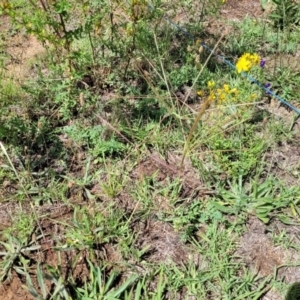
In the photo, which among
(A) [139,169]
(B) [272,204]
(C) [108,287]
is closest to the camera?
(C) [108,287]

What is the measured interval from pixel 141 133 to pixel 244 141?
590 millimetres

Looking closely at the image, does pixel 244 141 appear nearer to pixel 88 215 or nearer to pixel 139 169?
pixel 139 169

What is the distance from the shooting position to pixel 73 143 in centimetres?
240

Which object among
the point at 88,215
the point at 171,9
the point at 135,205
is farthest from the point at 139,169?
the point at 171,9

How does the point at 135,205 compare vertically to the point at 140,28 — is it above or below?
below

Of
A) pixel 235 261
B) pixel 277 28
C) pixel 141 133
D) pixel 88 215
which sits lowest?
pixel 235 261

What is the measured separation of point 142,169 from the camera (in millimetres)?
2301

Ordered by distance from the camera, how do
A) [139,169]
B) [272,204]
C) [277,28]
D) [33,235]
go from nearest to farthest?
[33,235] → [272,204] → [139,169] → [277,28]

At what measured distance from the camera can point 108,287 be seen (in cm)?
183

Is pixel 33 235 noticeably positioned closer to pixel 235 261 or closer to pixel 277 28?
pixel 235 261

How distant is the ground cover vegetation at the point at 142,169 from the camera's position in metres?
1.90

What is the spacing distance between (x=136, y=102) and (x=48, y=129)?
56 cm

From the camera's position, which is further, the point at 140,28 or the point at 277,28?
the point at 277,28

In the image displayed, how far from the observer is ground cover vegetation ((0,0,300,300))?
1.90 meters
